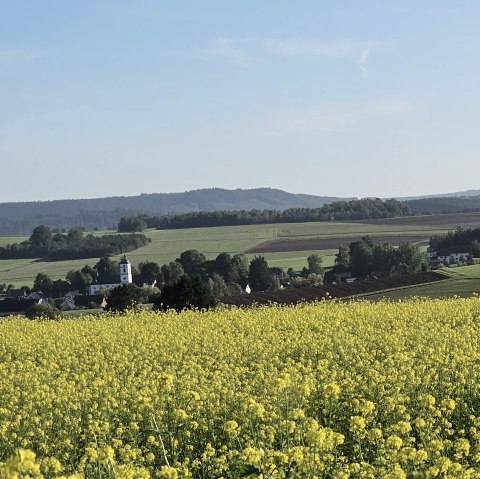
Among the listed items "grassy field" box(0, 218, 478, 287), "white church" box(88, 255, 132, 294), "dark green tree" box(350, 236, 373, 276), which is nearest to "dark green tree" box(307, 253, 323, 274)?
"grassy field" box(0, 218, 478, 287)

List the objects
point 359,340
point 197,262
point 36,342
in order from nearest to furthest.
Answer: point 359,340 → point 36,342 → point 197,262

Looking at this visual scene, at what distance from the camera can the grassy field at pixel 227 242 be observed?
115 m

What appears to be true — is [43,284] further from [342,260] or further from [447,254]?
[447,254]

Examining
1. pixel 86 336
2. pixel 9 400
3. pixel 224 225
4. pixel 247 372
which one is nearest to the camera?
pixel 9 400

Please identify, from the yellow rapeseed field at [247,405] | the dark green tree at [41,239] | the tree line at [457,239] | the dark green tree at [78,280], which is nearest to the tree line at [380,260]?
the tree line at [457,239]

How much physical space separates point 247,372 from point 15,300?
73622 millimetres

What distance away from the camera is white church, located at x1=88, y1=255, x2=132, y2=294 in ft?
358

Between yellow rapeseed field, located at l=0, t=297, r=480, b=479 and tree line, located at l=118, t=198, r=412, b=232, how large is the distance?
474ft

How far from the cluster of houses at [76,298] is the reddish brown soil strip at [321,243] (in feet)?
55.1

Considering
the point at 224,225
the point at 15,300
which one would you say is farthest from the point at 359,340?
the point at 224,225

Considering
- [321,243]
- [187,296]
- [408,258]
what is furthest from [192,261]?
[187,296]

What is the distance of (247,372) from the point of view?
→ 16.3 meters

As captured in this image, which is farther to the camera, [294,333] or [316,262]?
[316,262]

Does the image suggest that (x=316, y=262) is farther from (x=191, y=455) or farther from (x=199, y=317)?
(x=191, y=455)
